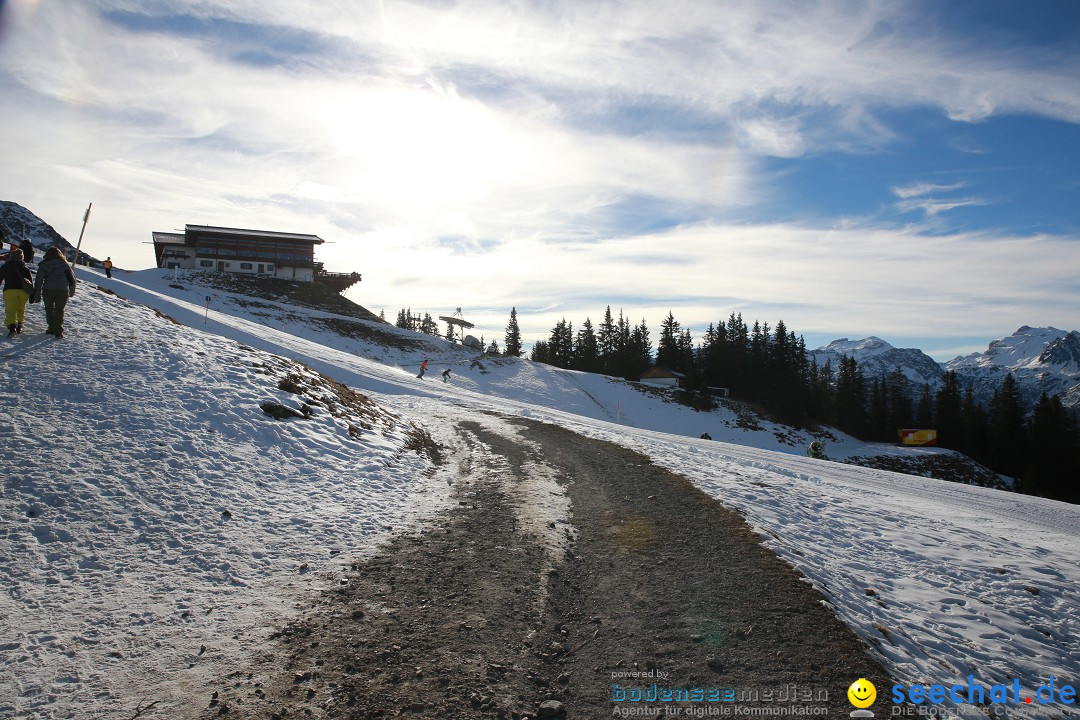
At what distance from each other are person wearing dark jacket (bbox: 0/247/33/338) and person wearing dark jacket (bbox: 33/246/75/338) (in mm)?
342

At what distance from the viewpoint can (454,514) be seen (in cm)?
1019

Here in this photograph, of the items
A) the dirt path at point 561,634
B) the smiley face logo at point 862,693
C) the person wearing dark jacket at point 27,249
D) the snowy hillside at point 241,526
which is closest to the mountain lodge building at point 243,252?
the person wearing dark jacket at point 27,249

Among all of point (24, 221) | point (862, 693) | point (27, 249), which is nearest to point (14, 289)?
point (27, 249)

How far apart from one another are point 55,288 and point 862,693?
16.9 meters

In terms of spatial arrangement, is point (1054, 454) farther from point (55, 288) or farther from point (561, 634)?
point (55, 288)

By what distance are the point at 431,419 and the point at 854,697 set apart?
19392 millimetres

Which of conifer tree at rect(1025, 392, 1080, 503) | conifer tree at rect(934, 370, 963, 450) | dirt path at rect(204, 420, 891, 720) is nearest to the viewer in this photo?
dirt path at rect(204, 420, 891, 720)

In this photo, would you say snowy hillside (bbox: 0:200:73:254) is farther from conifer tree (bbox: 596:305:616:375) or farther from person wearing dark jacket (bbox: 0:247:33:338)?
person wearing dark jacket (bbox: 0:247:33:338)

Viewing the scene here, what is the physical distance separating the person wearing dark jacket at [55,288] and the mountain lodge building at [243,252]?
255 feet

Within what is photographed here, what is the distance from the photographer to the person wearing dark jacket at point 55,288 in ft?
39.4

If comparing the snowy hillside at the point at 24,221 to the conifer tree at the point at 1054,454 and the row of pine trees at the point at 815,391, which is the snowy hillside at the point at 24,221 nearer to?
the row of pine trees at the point at 815,391

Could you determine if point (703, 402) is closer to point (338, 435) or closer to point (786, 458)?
point (786, 458)

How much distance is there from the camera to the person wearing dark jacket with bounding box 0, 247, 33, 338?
1164 centimetres

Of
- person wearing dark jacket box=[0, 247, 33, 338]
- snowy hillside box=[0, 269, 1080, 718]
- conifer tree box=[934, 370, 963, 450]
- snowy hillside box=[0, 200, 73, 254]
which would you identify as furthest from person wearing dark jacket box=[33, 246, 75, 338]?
snowy hillside box=[0, 200, 73, 254]
